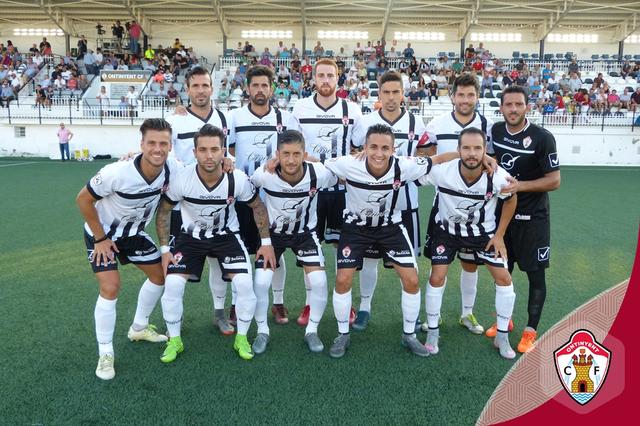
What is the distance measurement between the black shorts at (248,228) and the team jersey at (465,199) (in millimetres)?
1626

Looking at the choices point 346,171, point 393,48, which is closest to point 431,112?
point 393,48

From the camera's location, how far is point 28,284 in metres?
5.55

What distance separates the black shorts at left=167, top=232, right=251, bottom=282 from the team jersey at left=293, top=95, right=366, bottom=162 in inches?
49.7

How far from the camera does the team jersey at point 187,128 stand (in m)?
4.84

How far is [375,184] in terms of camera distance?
425 cm

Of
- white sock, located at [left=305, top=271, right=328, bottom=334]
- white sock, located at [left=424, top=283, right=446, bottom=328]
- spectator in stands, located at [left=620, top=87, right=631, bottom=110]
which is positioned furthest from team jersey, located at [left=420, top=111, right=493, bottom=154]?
spectator in stands, located at [left=620, top=87, right=631, bottom=110]

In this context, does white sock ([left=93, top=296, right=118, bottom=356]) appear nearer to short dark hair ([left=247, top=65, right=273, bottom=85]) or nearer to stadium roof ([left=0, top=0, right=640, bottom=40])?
short dark hair ([left=247, top=65, right=273, bottom=85])

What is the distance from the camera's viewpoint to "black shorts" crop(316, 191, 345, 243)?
4984mm

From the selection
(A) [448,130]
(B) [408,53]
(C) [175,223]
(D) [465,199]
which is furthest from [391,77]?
(B) [408,53]

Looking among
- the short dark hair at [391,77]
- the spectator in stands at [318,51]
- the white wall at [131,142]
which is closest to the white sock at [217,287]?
the short dark hair at [391,77]

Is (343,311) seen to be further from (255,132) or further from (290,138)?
(255,132)

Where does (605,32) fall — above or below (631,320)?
above

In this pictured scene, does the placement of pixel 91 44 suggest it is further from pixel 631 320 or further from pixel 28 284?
pixel 631 320

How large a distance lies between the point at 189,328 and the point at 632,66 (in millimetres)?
30231
